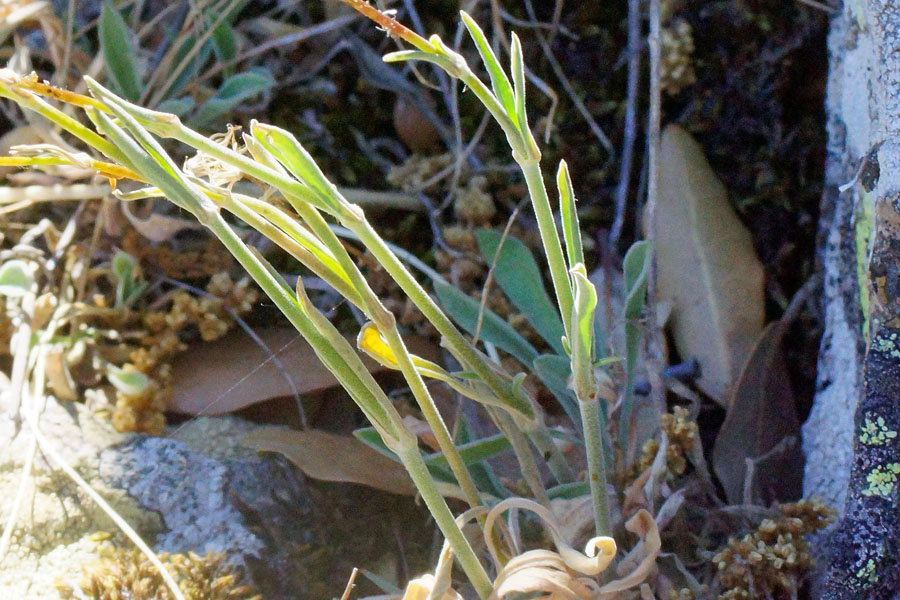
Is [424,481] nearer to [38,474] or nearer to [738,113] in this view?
[38,474]

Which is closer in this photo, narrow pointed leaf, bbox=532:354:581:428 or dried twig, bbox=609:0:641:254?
narrow pointed leaf, bbox=532:354:581:428

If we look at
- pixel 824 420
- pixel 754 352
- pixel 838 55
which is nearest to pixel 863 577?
pixel 824 420

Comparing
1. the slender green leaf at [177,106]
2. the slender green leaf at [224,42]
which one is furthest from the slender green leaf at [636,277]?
the slender green leaf at [224,42]

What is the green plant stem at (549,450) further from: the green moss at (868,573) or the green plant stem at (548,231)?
the green moss at (868,573)

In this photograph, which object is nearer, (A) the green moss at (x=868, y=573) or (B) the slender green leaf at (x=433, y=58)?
(B) the slender green leaf at (x=433, y=58)

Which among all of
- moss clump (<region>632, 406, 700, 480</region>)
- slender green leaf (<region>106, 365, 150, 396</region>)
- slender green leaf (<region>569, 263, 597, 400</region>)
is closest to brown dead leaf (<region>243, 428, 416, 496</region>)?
slender green leaf (<region>106, 365, 150, 396</region>)

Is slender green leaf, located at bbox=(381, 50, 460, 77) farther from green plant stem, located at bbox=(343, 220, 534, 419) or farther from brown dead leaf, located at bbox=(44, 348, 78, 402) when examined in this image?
brown dead leaf, located at bbox=(44, 348, 78, 402)

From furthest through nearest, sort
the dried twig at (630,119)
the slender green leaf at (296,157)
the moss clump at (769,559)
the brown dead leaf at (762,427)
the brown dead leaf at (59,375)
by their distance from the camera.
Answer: the dried twig at (630,119)
the brown dead leaf at (59,375)
the brown dead leaf at (762,427)
the moss clump at (769,559)
the slender green leaf at (296,157)

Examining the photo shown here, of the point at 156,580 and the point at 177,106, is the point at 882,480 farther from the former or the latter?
the point at 177,106
